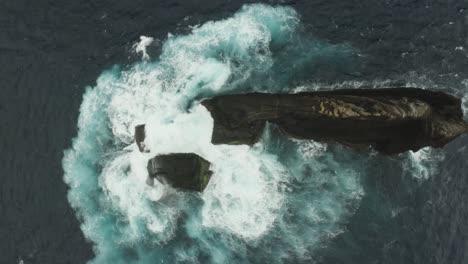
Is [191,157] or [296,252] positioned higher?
[191,157]

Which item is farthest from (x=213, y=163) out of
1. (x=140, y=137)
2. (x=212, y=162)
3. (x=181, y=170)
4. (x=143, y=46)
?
(x=143, y=46)

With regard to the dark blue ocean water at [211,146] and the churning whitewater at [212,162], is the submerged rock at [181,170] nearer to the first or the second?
the churning whitewater at [212,162]

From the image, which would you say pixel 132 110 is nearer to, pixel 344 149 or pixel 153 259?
pixel 153 259

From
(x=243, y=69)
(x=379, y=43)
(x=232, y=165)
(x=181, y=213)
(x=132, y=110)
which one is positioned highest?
(x=379, y=43)

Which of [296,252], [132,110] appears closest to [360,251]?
[296,252]

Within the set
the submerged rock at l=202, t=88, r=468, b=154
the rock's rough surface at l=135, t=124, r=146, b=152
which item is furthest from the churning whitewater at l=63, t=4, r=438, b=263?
the submerged rock at l=202, t=88, r=468, b=154

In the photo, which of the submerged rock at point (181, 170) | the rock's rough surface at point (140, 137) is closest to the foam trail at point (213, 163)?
the rock's rough surface at point (140, 137)
